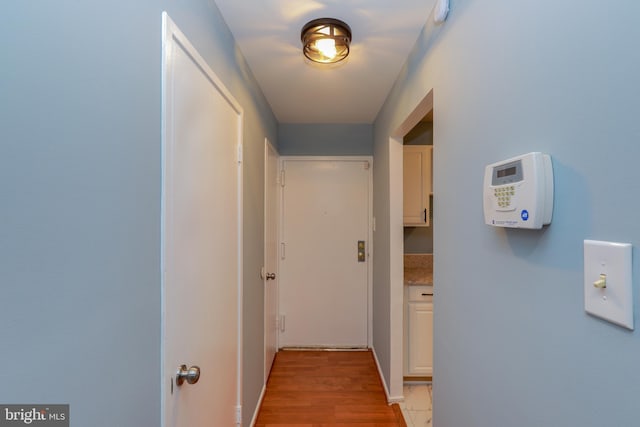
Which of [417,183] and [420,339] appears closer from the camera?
[420,339]

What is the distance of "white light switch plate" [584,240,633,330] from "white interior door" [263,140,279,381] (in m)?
2.08

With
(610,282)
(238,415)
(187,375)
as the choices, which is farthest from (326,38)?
(238,415)

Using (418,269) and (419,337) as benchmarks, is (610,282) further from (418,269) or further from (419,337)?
(418,269)

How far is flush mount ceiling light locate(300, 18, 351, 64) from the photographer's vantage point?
1403 mm

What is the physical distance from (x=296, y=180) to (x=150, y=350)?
239 centimetres

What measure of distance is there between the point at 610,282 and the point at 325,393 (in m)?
2.31

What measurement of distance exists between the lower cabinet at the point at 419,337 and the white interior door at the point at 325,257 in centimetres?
69

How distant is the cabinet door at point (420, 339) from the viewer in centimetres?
239

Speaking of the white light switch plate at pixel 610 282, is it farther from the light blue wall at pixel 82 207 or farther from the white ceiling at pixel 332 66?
the white ceiling at pixel 332 66

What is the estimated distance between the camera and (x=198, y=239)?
1132 mm

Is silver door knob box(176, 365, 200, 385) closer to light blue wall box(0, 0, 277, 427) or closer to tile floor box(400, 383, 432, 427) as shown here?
light blue wall box(0, 0, 277, 427)

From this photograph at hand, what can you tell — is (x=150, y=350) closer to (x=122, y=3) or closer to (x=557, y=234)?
(x=122, y=3)

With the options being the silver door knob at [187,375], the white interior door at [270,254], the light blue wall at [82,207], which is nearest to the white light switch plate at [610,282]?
the light blue wall at [82,207]

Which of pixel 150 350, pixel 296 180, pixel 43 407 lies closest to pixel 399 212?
pixel 296 180
